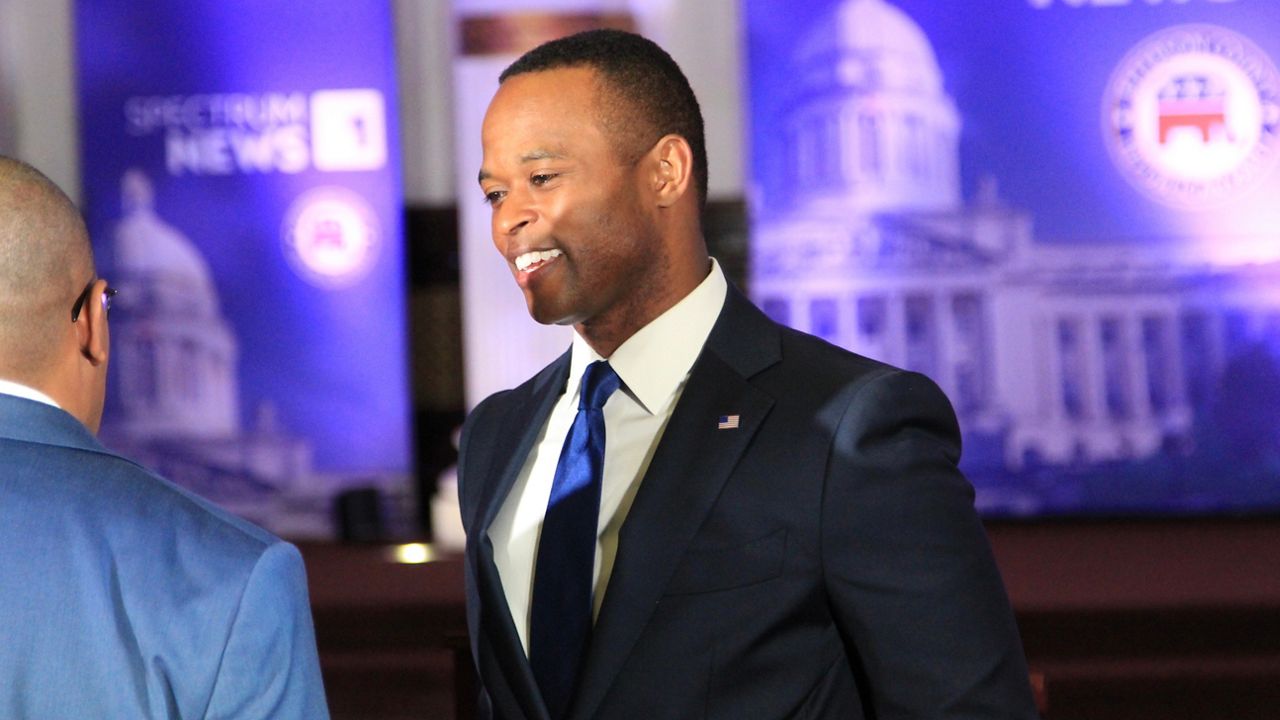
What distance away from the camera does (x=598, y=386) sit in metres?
1.50

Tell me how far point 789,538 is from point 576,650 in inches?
9.5

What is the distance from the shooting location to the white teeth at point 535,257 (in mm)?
1445

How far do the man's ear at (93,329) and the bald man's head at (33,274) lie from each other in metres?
0.02

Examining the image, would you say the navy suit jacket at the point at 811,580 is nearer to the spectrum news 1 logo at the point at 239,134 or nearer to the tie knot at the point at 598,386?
the tie knot at the point at 598,386

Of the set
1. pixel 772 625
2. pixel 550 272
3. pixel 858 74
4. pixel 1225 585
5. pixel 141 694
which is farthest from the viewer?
pixel 858 74

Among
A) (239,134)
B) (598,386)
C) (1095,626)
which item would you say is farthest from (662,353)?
(239,134)

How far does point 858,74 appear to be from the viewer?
4.76 meters

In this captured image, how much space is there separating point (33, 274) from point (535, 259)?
1.59 ft

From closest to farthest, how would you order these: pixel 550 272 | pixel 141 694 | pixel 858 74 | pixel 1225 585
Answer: pixel 141 694
pixel 550 272
pixel 1225 585
pixel 858 74

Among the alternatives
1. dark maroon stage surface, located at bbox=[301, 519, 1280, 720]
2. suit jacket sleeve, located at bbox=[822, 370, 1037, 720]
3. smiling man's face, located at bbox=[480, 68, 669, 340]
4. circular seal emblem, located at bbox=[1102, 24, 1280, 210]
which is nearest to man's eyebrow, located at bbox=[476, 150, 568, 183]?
smiling man's face, located at bbox=[480, 68, 669, 340]

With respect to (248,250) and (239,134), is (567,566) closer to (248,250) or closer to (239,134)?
(248,250)

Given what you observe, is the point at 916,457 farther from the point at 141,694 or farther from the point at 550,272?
the point at 141,694

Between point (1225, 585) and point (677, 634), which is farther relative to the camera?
point (1225, 585)

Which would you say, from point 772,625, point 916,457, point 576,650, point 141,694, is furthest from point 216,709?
point 916,457
